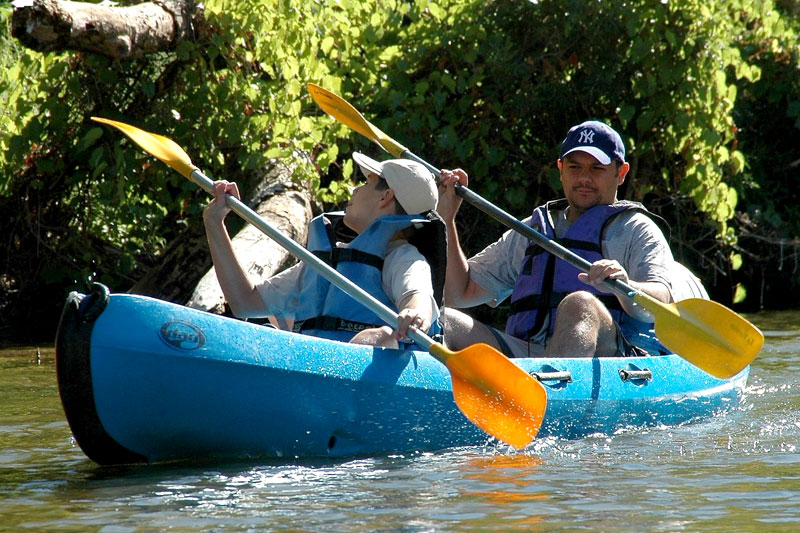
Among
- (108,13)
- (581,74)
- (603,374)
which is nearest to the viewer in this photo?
(603,374)

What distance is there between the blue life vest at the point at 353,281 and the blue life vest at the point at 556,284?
0.67 meters

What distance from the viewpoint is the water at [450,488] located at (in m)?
2.83

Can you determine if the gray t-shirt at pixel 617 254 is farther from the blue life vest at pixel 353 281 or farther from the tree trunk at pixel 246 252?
the tree trunk at pixel 246 252

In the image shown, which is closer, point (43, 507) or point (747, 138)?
point (43, 507)

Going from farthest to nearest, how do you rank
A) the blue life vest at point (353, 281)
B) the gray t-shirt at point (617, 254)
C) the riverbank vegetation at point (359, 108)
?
the riverbank vegetation at point (359, 108) → the gray t-shirt at point (617, 254) → the blue life vest at point (353, 281)

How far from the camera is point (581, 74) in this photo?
24.9ft

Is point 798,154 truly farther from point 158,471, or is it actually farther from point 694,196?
point 158,471

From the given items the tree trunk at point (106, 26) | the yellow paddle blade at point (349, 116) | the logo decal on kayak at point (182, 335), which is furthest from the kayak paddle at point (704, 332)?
the tree trunk at point (106, 26)

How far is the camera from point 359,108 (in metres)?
7.28

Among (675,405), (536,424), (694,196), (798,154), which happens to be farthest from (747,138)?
(536,424)

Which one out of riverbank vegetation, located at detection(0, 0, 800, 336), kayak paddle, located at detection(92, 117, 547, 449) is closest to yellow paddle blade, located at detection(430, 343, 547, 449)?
kayak paddle, located at detection(92, 117, 547, 449)

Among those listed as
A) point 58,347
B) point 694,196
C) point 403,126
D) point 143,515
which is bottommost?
point 143,515

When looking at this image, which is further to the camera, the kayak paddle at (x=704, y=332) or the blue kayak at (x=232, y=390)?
the kayak paddle at (x=704, y=332)

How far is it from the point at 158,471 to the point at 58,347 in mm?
470
